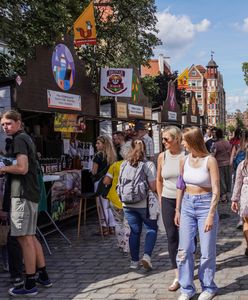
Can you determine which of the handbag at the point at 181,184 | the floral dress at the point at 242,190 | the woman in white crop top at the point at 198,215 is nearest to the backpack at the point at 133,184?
the handbag at the point at 181,184

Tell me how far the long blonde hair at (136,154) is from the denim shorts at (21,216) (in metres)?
1.39

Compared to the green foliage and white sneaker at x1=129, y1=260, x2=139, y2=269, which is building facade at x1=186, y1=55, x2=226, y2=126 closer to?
the green foliage

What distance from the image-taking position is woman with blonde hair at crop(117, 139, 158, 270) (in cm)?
556

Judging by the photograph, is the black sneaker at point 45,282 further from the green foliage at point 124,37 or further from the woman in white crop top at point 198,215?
the green foliage at point 124,37

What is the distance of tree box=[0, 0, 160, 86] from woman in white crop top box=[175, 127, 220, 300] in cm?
1103

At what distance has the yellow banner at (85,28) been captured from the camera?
12.1m

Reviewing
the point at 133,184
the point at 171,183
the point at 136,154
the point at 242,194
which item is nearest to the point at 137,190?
the point at 133,184

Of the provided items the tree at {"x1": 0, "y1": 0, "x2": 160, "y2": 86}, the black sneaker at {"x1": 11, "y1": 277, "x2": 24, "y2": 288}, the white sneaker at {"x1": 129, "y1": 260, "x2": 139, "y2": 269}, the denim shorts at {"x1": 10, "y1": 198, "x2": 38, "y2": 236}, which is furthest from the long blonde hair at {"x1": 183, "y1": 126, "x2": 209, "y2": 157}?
the tree at {"x1": 0, "y1": 0, "x2": 160, "y2": 86}

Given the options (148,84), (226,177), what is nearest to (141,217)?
(226,177)

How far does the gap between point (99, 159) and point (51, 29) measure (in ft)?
30.9

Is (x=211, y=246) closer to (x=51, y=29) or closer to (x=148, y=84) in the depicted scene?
(x=51, y=29)

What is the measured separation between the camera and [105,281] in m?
5.39

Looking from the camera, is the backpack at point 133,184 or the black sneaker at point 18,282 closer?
the black sneaker at point 18,282

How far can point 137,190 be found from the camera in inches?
218
